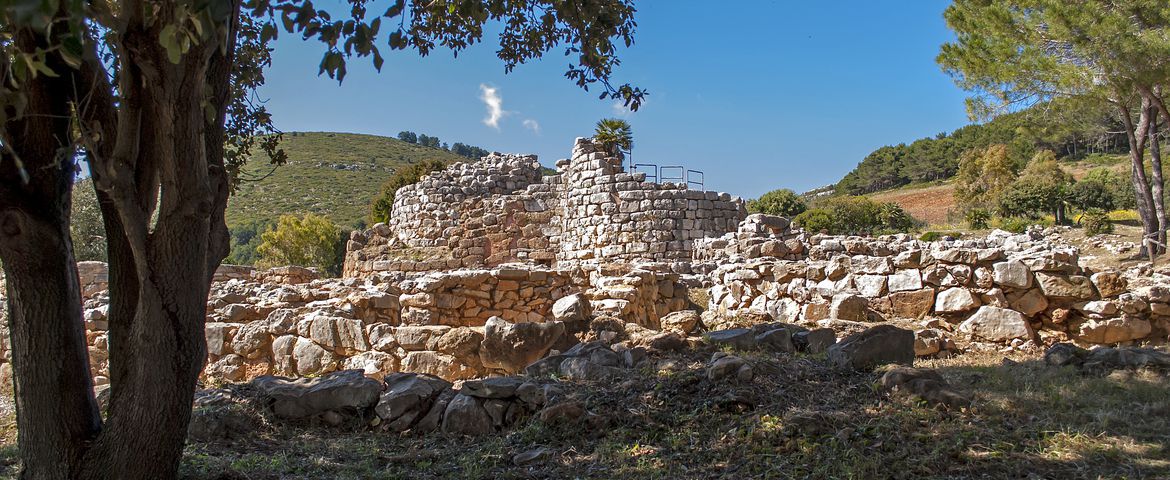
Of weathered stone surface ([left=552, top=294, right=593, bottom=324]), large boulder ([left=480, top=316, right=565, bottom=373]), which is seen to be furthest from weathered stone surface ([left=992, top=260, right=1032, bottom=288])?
large boulder ([left=480, top=316, right=565, bottom=373])

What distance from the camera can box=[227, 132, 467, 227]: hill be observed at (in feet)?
166

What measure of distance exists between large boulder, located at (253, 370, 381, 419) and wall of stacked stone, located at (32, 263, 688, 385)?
153 centimetres

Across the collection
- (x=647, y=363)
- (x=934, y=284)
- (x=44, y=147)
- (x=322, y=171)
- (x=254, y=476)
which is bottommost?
(x=254, y=476)

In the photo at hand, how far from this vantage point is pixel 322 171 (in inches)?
2399

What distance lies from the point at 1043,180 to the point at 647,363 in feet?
115

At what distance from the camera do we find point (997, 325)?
25.8 feet

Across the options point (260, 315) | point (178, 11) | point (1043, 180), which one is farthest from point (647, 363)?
point (1043, 180)

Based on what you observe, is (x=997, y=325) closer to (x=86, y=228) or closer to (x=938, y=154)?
(x=86, y=228)

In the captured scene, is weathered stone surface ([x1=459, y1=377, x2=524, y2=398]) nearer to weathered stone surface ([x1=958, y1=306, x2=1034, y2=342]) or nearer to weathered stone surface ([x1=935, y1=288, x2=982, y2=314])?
weathered stone surface ([x1=958, y1=306, x2=1034, y2=342])

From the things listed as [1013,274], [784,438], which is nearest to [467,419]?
[784,438]

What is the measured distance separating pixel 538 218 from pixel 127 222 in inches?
705

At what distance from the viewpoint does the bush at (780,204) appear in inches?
1362

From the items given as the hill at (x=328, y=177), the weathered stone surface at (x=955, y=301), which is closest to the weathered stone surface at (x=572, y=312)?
the weathered stone surface at (x=955, y=301)

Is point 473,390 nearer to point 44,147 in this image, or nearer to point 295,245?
point 44,147
